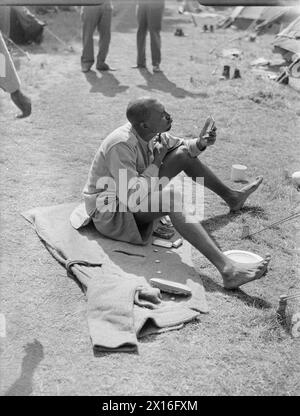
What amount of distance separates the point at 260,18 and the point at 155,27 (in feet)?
20.9

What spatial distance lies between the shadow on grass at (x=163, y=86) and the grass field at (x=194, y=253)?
2 cm

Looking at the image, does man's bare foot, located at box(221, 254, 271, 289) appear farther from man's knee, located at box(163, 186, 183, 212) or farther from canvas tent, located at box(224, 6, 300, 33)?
canvas tent, located at box(224, 6, 300, 33)

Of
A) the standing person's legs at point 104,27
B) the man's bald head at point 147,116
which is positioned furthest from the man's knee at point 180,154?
the standing person's legs at point 104,27

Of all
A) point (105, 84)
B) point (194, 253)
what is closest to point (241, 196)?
point (194, 253)

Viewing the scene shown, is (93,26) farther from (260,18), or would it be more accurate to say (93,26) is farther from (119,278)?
(260,18)

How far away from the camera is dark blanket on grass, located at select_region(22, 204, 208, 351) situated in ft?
10.1

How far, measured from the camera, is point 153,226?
4.11 m

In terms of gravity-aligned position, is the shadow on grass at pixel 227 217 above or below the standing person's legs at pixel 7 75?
below

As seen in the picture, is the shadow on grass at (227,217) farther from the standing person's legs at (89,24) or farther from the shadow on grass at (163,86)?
the standing person's legs at (89,24)

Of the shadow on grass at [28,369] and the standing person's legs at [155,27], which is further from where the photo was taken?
the standing person's legs at [155,27]

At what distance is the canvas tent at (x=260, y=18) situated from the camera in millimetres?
12539

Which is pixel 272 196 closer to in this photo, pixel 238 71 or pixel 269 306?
pixel 269 306

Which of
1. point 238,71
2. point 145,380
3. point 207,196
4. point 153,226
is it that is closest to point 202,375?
point 145,380
